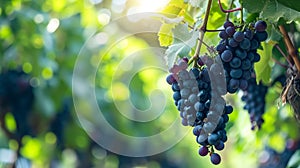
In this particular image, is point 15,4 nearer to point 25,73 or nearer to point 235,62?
point 25,73

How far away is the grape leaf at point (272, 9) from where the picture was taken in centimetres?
75

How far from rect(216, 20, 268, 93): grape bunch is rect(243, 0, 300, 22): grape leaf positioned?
0.03m

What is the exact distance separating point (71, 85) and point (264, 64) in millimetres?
1239

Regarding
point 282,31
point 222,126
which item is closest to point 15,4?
point 282,31

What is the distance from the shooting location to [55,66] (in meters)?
2.04

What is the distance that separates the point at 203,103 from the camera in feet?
2.31

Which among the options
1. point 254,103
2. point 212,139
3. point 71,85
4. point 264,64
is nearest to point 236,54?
point 212,139

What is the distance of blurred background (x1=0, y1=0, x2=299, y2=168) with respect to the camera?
1.88 metres

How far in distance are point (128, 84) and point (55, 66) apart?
393 millimetres

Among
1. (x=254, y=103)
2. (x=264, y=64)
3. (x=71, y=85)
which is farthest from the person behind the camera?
(x=71, y=85)

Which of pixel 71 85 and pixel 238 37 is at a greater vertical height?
pixel 238 37

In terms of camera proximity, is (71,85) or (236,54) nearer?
(236,54)

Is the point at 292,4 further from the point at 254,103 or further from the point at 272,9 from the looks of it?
the point at 254,103

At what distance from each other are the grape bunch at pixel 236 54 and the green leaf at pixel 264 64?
197 mm
